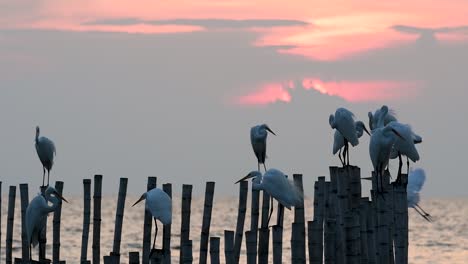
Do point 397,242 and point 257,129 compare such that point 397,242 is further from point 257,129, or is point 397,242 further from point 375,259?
point 257,129

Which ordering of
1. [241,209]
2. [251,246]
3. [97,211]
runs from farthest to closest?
1. [241,209]
2. [97,211]
3. [251,246]

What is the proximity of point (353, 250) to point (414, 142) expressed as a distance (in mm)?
3124

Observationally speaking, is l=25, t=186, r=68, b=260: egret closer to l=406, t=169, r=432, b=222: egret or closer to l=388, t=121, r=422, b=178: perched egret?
l=388, t=121, r=422, b=178: perched egret

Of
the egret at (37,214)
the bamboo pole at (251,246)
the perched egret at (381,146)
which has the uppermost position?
the perched egret at (381,146)

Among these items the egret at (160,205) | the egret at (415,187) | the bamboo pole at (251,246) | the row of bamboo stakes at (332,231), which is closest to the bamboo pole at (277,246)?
the row of bamboo stakes at (332,231)

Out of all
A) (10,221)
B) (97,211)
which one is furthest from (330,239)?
(10,221)

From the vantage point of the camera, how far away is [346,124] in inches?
548

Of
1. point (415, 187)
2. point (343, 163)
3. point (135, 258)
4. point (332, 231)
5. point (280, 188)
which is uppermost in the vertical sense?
point (343, 163)

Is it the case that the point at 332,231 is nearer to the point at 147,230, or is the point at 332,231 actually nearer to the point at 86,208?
the point at 147,230

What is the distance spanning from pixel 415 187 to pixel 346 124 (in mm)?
1407

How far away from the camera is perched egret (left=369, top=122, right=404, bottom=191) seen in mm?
12281

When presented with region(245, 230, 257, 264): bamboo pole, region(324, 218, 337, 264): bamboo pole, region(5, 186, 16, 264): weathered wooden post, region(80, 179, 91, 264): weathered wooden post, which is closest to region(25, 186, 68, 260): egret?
region(80, 179, 91, 264): weathered wooden post

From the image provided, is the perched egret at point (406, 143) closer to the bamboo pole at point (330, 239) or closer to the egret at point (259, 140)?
the bamboo pole at point (330, 239)

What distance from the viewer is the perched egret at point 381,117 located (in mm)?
13953
